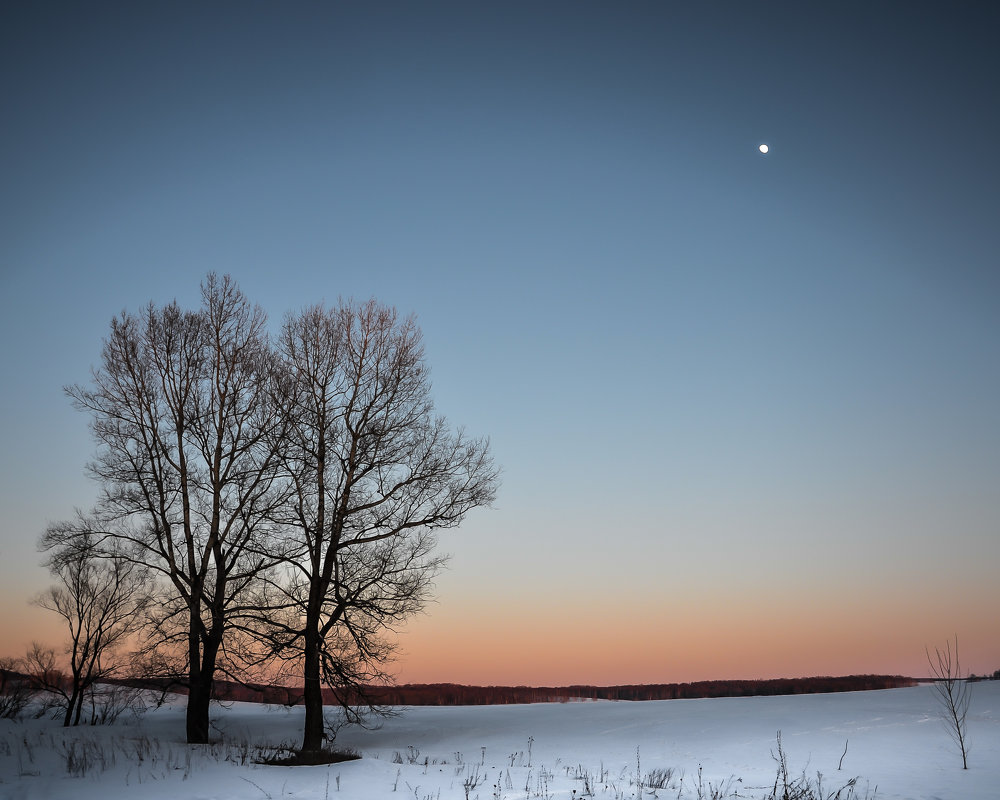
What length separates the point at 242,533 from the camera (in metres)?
19.3

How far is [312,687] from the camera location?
673 inches

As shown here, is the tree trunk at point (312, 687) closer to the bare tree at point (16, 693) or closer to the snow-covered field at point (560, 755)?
the snow-covered field at point (560, 755)

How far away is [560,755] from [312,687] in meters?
7.31

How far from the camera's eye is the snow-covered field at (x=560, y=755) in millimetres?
12273

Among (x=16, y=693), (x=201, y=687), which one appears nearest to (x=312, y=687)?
(x=201, y=687)

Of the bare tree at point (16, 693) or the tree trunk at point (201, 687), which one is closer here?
the tree trunk at point (201, 687)

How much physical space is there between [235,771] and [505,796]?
532cm

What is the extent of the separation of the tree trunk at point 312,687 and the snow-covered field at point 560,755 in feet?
4.53

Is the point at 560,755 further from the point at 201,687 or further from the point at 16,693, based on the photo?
the point at 16,693

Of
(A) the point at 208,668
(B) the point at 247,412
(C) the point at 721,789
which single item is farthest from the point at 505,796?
(B) the point at 247,412

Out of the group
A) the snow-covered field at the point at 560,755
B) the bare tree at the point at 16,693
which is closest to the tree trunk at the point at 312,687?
the snow-covered field at the point at 560,755

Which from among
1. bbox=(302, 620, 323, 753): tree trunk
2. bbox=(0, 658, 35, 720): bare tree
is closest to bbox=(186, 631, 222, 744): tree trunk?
bbox=(302, 620, 323, 753): tree trunk

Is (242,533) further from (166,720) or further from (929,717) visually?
(929,717)

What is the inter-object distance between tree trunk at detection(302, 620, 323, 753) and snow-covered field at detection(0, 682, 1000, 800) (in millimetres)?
1382
